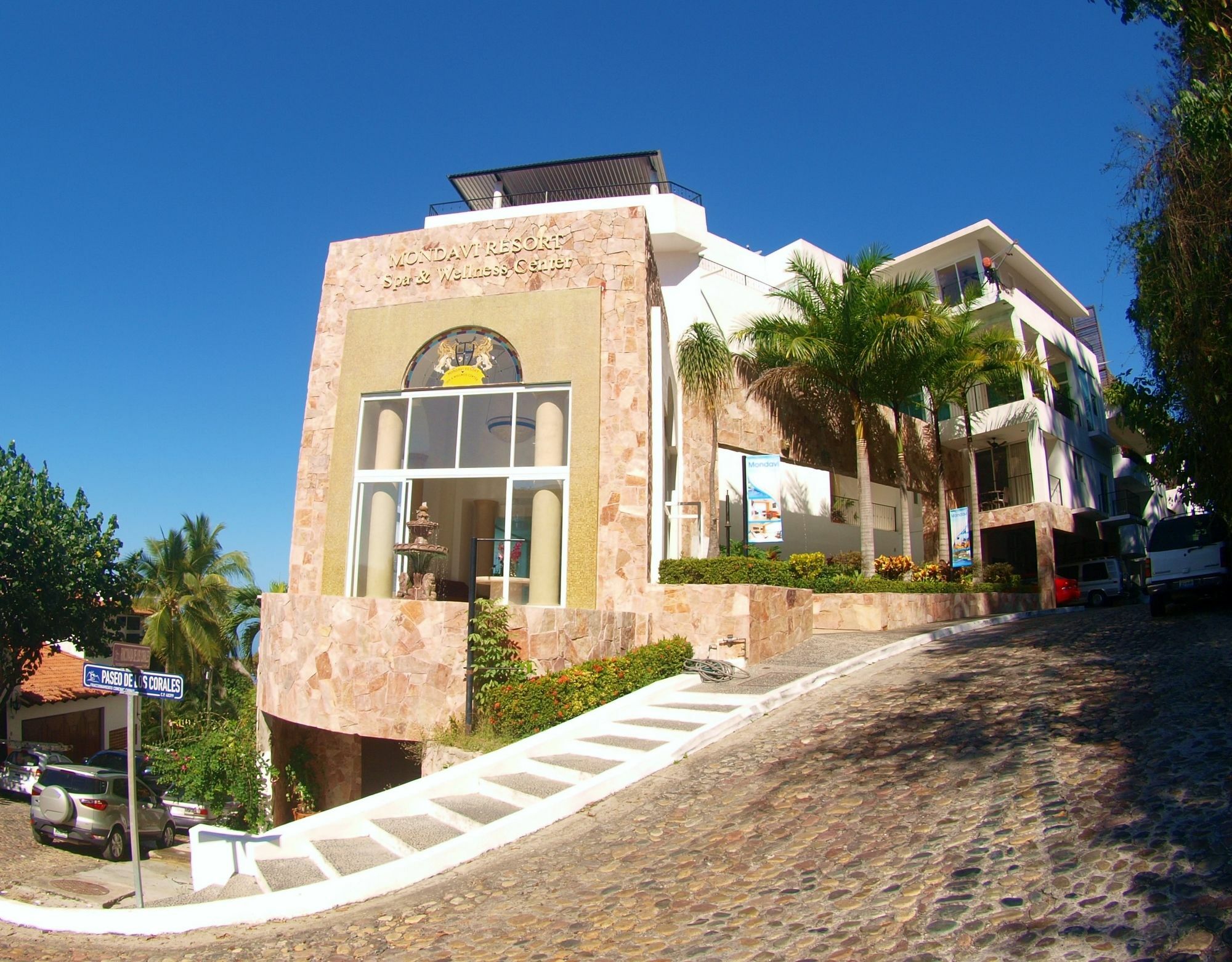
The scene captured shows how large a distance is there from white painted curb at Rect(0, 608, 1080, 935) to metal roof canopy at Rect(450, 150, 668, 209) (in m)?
19.3

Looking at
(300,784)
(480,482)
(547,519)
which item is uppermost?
(480,482)

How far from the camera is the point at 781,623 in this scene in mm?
14312

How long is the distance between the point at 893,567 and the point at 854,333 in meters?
5.84

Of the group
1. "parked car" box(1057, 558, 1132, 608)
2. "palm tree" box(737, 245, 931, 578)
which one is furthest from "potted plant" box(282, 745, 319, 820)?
"parked car" box(1057, 558, 1132, 608)

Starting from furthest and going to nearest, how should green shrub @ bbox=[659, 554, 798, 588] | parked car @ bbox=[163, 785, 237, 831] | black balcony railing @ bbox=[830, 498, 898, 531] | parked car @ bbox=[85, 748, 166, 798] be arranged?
black balcony railing @ bbox=[830, 498, 898, 531], parked car @ bbox=[85, 748, 166, 798], parked car @ bbox=[163, 785, 237, 831], green shrub @ bbox=[659, 554, 798, 588]

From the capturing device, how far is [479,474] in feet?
49.2

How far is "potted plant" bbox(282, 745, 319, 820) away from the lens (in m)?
14.0

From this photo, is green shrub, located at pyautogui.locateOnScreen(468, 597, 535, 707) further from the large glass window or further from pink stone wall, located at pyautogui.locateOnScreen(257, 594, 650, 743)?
the large glass window

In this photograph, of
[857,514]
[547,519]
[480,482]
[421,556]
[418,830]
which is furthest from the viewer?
[857,514]

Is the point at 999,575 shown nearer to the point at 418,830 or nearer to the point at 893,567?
the point at 893,567

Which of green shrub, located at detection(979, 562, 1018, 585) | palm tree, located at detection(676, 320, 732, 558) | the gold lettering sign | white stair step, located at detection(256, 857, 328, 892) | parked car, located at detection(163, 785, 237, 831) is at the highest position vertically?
the gold lettering sign

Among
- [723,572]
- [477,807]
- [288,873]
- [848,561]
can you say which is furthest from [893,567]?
[288,873]

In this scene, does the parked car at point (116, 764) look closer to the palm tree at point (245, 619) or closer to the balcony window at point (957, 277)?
the palm tree at point (245, 619)

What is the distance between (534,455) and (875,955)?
37.6 ft
